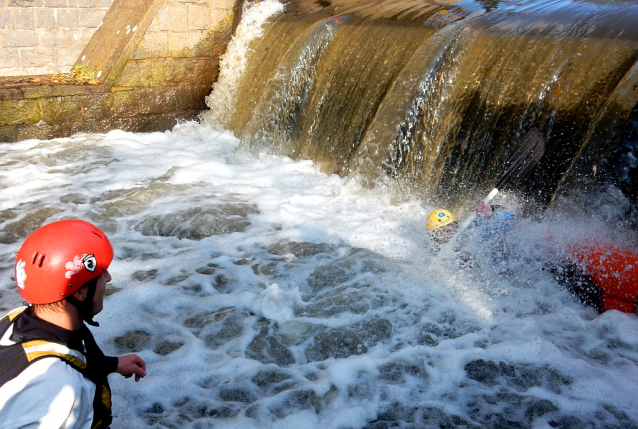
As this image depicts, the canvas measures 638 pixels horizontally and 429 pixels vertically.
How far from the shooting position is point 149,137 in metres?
7.98

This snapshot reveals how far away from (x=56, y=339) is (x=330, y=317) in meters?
2.01

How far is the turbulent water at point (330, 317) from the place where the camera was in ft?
9.17

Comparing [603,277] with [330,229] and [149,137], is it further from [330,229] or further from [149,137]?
[149,137]

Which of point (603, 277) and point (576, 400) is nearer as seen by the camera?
point (576, 400)

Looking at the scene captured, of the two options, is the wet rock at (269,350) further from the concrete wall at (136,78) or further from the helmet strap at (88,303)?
the concrete wall at (136,78)

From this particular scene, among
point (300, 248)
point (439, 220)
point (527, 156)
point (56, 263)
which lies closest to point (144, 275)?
point (300, 248)

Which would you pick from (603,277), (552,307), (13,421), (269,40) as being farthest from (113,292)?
(269,40)

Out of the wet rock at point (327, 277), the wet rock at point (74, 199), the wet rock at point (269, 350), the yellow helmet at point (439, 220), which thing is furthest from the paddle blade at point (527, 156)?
the wet rock at point (74, 199)

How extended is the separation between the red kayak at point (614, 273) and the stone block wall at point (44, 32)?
8.01 meters

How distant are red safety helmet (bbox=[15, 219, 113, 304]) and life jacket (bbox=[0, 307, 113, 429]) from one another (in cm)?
13

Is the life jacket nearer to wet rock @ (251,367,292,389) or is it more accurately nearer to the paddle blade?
wet rock @ (251,367,292,389)

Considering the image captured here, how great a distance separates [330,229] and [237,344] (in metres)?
1.76

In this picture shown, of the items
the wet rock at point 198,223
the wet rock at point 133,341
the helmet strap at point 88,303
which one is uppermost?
the helmet strap at point 88,303

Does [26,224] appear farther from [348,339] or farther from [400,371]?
[400,371]
